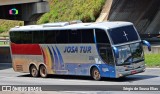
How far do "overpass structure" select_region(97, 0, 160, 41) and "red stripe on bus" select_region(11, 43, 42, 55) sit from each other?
29417 mm

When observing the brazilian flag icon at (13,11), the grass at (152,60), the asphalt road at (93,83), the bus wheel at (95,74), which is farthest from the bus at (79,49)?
the brazilian flag icon at (13,11)

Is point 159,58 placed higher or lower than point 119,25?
lower

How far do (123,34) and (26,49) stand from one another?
25.7 ft

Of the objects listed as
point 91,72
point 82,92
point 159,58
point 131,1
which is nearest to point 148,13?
point 131,1

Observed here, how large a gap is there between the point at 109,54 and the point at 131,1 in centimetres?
3776

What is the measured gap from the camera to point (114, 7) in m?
61.2

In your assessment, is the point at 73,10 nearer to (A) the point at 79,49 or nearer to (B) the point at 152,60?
(B) the point at 152,60

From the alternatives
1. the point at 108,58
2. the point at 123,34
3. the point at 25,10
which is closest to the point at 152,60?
the point at 123,34

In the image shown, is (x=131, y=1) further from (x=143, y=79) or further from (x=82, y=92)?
(x=82, y=92)

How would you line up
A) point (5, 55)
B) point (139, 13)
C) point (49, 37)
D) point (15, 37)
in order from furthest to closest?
1. point (139, 13)
2. point (5, 55)
3. point (15, 37)
4. point (49, 37)

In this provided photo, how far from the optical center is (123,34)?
2597 cm

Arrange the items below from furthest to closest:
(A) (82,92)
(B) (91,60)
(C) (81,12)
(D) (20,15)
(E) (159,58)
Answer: (C) (81,12) < (D) (20,15) < (E) (159,58) < (B) (91,60) < (A) (82,92)

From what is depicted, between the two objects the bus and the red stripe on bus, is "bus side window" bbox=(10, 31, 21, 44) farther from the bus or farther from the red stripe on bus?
the red stripe on bus

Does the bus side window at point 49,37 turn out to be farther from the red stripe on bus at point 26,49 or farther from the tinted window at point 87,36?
the tinted window at point 87,36
